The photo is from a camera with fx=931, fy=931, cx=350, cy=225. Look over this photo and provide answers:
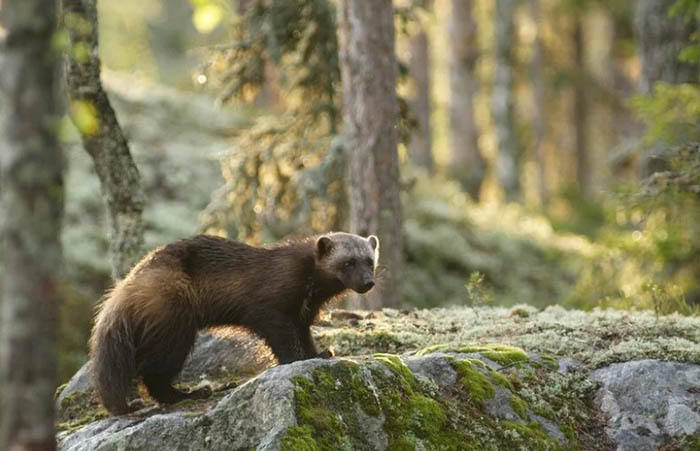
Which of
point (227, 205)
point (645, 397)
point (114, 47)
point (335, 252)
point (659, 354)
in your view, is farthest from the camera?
point (114, 47)

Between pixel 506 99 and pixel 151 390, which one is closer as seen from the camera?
pixel 151 390

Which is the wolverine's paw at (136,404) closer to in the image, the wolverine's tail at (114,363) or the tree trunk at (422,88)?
the wolverine's tail at (114,363)

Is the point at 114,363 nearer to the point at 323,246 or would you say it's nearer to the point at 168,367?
the point at 168,367

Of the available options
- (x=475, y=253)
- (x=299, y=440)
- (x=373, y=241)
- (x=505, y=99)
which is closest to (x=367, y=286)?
(x=373, y=241)

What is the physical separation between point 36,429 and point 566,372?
3841 millimetres

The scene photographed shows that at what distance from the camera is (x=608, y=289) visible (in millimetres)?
13078

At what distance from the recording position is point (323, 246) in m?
7.34

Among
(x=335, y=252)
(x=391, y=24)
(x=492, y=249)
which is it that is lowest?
(x=492, y=249)

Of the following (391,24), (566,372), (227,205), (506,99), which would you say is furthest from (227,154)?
(506,99)

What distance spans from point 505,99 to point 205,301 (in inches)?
717

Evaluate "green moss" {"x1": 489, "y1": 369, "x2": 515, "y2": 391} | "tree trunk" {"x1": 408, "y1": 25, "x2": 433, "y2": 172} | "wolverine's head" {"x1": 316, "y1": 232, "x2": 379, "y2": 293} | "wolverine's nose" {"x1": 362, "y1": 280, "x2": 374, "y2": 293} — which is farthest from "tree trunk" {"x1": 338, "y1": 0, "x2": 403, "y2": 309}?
"tree trunk" {"x1": 408, "y1": 25, "x2": 433, "y2": 172}

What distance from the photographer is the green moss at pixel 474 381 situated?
5.87 m

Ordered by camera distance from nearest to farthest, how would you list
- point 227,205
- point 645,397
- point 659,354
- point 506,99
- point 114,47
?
1. point 645,397
2. point 659,354
3. point 227,205
4. point 506,99
5. point 114,47

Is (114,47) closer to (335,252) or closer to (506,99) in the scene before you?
(506,99)
